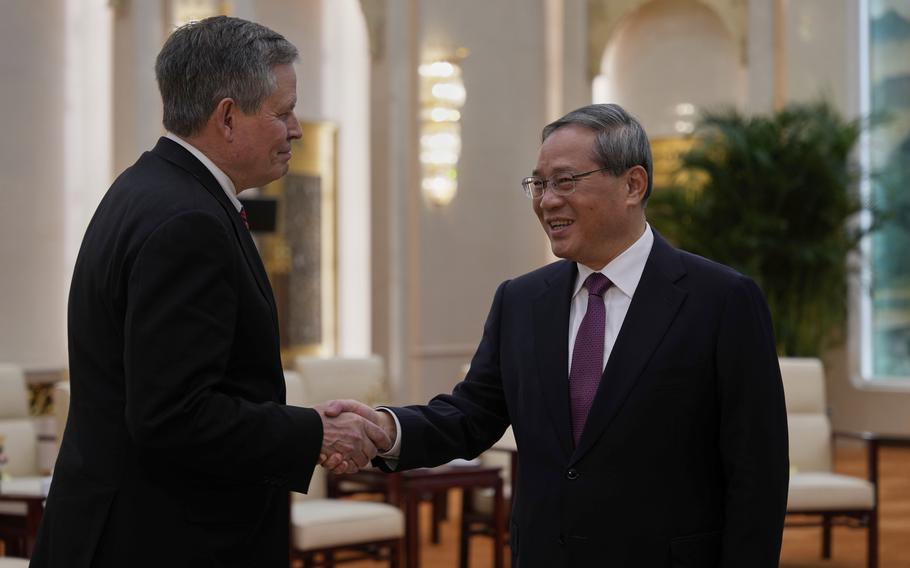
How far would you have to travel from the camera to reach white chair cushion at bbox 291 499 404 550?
510 centimetres

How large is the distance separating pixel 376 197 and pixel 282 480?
7569mm

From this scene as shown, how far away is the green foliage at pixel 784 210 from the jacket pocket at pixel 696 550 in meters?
6.98

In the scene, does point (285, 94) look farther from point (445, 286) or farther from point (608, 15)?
point (608, 15)

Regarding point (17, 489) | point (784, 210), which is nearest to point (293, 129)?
point (17, 489)

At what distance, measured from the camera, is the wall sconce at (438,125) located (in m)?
9.48

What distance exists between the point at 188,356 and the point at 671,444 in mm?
875

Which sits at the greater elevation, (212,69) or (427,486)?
(212,69)

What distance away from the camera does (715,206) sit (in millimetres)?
9234

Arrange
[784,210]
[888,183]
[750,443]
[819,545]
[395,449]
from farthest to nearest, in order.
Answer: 1. [888,183]
2. [784,210]
3. [819,545]
4. [395,449]
5. [750,443]

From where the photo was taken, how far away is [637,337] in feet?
7.25

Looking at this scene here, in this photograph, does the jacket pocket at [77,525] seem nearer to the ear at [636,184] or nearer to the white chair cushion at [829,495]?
the ear at [636,184]

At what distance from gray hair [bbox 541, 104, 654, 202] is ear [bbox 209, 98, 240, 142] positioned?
61 cm

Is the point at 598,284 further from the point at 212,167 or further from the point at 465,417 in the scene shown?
the point at 212,167

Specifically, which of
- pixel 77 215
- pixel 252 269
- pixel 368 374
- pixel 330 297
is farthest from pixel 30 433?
pixel 252 269
